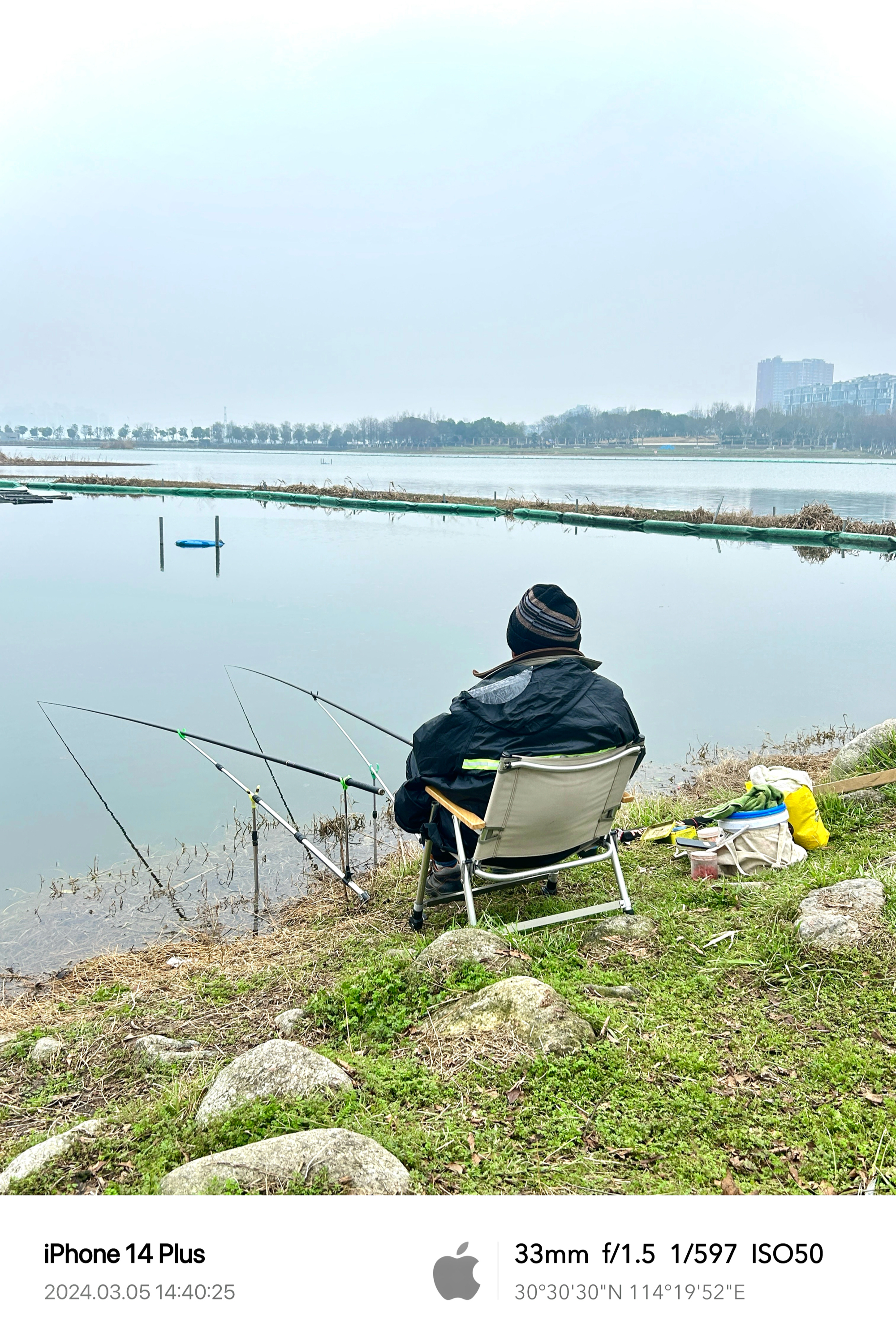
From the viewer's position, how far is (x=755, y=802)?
13.9 feet

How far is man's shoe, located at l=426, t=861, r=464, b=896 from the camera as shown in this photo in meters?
4.11

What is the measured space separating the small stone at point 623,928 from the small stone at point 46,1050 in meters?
1.80

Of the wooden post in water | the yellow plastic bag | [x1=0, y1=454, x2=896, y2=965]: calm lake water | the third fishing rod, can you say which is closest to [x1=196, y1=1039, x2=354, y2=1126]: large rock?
the third fishing rod

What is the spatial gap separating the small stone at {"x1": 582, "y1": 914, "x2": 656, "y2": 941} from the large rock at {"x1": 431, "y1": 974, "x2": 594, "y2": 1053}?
2.35 feet

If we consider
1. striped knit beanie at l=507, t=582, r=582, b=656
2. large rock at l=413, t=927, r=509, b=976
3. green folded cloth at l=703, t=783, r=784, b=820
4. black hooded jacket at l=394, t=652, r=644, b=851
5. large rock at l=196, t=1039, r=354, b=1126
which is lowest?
large rock at l=413, t=927, r=509, b=976

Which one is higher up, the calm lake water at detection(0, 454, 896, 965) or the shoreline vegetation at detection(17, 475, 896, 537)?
the shoreline vegetation at detection(17, 475, 896, 537)

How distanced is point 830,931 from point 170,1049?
2.10 meters

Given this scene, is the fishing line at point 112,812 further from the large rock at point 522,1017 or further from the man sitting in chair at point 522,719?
the large rock at point 522,1017

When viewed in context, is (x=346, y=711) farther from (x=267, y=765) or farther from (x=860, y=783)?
(x=860, y=783)

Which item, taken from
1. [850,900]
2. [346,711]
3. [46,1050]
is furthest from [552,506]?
[46,1050]

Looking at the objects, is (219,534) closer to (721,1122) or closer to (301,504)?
(301,504)

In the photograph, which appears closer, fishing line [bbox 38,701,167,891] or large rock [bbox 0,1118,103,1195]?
large rock [bbox 0,1118,103,1195]
